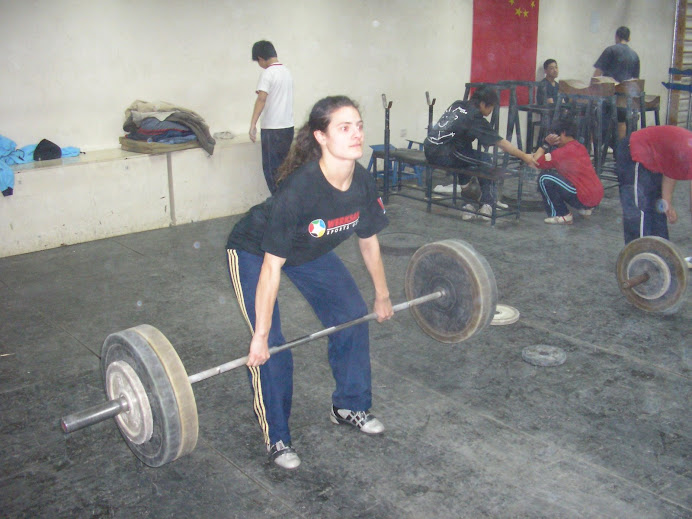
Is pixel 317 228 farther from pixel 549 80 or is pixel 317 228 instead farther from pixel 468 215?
pixel 549 80

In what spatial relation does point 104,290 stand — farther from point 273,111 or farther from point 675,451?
point 675,451

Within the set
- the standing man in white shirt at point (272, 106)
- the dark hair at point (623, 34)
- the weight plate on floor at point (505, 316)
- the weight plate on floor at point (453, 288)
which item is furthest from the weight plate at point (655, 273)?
the dark hair at point (623, 34)

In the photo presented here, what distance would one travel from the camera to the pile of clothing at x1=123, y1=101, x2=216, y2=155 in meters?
5.50

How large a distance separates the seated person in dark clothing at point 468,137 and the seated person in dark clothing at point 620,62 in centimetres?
330

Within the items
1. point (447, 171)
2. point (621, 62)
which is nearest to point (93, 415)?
point (447, 171)

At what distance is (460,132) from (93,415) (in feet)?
13.7

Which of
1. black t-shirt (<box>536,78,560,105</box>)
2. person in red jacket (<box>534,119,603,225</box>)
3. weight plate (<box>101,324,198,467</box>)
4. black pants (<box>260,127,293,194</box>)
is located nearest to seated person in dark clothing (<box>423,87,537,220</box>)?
person in red jacket (<box>534,119,603,225</box>)

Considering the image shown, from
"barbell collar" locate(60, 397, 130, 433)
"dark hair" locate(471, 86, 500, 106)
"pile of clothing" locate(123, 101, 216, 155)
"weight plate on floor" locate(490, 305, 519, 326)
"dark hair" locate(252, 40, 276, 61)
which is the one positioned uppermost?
"dark hair" locate(252, 40, 276, 61)

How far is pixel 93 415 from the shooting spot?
2.01m

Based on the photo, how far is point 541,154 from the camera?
5.48m

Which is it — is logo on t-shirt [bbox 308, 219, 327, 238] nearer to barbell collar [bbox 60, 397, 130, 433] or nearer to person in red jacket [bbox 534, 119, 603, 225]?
barbell collar [bbox 60, 397, 130, 433]

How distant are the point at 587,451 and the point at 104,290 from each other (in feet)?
9.85

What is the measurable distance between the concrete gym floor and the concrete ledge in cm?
58

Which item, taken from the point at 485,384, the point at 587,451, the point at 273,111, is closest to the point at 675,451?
the point at 587,451
